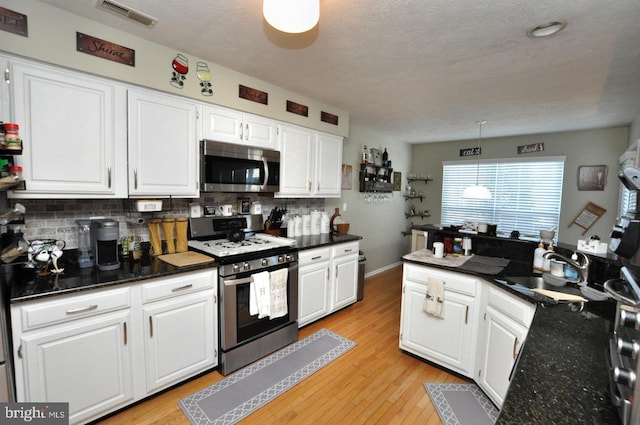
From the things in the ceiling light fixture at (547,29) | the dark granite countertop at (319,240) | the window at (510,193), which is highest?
the ceiling light fixture at (547,29)

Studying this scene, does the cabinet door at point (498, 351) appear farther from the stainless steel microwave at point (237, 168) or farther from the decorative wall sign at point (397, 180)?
the decorative wall sign at point (397, 180)

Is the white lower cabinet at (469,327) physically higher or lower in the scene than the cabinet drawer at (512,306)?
lower

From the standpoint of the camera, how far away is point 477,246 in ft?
9.45

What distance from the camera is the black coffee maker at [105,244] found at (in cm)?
192

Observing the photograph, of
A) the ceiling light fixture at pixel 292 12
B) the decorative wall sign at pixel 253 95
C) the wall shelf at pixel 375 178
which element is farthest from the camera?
the wall shelf at pixel 375 178

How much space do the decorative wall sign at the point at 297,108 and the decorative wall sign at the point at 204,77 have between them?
883 mm

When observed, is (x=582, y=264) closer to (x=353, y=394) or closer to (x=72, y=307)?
(x=353, y=394)

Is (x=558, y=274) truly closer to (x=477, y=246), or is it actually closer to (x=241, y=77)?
(x=477, y=246)

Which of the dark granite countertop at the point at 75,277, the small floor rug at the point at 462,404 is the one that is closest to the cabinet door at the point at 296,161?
the dark granite countertop at the point at 75,277

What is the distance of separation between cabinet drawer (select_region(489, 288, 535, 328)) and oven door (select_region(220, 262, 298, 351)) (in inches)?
68.2

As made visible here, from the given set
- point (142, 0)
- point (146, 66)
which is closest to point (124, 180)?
point (146, 66)

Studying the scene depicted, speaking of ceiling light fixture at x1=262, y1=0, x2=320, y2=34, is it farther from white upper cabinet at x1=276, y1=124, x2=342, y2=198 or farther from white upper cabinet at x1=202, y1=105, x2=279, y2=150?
white upper cabinet at x1=276, y1=124, x2=342, y2=198

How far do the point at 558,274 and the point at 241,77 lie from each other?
306cm

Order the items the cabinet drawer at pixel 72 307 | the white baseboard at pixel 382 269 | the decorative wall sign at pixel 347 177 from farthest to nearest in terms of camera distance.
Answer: the white baseboard at pixel 382 269 < the decorative wall sign at pixel 347 177 < the cabinet drawer at pixel 72 307
